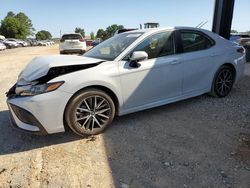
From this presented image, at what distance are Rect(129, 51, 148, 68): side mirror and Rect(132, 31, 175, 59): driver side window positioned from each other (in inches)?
8.9

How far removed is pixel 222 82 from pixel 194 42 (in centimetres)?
115

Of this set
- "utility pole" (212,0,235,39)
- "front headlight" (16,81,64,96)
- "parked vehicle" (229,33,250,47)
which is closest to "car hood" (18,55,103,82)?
"front headlight" (16,81,64,96)

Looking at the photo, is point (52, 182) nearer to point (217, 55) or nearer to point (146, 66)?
point (146, 66)

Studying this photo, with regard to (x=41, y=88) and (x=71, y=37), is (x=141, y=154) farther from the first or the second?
(x=71, y=37)

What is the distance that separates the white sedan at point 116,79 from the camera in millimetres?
3463

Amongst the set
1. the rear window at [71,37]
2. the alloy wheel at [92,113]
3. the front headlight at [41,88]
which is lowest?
the rear window at [71,37]

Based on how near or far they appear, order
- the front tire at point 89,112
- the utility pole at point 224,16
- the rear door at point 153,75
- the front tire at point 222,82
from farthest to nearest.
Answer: the utility pole at point 224,16
the front tire at point 222,82
the rear door at point 153,75
the front tire at point 89,112

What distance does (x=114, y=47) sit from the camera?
4.46 meters

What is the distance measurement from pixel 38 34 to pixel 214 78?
117 metres

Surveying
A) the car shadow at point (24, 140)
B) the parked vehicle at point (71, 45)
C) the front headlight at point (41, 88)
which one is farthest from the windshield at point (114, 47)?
the parked vehicle at point (71, 45)

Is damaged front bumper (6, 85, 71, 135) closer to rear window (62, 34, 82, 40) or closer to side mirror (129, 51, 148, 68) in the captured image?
side mirror (129, 51, 148, 68)

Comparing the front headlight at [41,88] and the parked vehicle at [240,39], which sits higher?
the front headlight at [41,88]

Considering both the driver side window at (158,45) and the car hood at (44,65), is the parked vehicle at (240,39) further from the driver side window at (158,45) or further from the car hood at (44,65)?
the car hood at (44,65)

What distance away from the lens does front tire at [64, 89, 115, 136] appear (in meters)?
3.61
